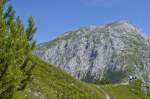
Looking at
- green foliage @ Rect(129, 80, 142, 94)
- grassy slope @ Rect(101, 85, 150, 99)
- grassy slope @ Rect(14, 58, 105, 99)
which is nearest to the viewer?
grassy slope @ Rect(14, 58, 105, 99)

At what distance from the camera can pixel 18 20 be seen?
23.7m

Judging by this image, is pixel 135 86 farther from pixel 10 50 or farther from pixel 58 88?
pixel 10 50

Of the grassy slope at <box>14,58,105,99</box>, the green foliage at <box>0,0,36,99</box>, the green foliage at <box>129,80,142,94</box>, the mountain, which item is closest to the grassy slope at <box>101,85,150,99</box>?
the mountain

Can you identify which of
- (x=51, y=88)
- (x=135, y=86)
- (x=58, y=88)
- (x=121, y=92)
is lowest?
(x=51, y=88)

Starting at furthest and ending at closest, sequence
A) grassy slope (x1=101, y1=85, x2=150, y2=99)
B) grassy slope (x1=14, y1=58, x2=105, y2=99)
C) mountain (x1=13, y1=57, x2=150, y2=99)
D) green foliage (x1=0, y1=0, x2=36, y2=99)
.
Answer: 1. grassy slope (x1=101, y1=85, x2=150, y2=99)
2. grassy slope (x1=14, y1=58, x2=105, y2=99)
3. mountain (x1=13, y1=57, x2=150, y2=99)
4. green foliage (x1=0, y1=0, x2=36, y2=99)

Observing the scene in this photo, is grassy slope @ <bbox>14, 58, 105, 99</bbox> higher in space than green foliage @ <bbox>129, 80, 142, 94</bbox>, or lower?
lower

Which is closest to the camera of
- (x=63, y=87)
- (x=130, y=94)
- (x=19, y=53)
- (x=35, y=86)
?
(x=19, y=53)

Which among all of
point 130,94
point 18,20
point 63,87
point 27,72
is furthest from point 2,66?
point 130,94

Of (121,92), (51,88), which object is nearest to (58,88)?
(51,88)

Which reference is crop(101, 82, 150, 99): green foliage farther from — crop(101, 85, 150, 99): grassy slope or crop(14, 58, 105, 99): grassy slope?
crop(14, 58, 105, 99): grassy slope

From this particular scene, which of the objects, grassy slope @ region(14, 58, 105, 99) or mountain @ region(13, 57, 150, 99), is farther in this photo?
grassy slope @ region(14, 58, 105, 99)

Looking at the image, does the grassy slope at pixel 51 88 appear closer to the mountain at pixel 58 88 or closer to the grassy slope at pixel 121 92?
the mountain at pixel 58 88

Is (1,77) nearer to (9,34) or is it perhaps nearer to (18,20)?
(9,34)

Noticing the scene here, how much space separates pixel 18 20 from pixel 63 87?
59.9 m
